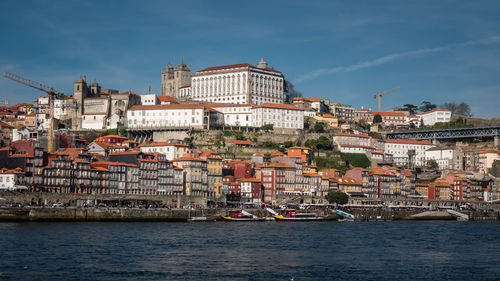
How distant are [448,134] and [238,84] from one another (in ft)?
136

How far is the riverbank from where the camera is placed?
6638 centimetres

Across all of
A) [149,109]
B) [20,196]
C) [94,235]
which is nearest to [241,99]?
[149,109]

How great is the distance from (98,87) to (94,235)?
76912 mm

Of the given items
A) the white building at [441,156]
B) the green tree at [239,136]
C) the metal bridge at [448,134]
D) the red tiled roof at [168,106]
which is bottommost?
the white building at [441,156]

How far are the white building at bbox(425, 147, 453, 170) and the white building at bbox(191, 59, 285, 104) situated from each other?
29446 mm

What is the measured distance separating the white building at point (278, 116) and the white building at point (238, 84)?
1093 cm

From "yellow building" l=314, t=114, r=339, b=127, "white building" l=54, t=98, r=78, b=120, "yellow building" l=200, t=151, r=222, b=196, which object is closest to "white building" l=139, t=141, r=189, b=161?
"yellow building" l=200, t=151, r=222, b=196

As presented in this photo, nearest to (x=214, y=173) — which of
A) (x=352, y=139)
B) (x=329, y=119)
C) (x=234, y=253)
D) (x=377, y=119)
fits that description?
(x=352, y=139)

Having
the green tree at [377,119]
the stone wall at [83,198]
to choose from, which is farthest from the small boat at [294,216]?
the green tree at [377,119]

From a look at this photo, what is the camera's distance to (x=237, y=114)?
397 ft

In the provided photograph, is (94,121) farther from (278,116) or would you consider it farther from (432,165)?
(432,165)

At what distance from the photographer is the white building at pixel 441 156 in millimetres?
127125

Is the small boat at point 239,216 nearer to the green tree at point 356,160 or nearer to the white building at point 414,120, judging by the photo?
the green tree at point 356,160

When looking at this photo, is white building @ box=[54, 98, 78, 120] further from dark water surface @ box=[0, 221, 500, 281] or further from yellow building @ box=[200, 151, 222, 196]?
dark water surface @ box=[0, 221, 500, 281]
